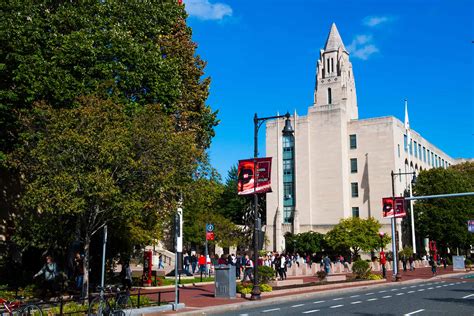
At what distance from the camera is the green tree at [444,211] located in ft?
242

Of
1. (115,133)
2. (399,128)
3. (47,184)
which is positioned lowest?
(47,184)

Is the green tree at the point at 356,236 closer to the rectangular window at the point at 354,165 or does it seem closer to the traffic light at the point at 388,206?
the rectangular window at the point at 354,165

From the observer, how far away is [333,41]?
8944 centimetres

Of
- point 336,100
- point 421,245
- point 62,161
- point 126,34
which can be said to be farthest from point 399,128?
point 62,161

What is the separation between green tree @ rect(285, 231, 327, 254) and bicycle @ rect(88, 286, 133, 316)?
57952mm

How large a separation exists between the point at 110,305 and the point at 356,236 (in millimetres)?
55593

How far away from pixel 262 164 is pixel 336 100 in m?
64.7

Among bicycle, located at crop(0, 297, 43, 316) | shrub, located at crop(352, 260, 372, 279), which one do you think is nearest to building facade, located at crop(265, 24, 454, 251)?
shrub, located at crop(352, 260, 372, 279)

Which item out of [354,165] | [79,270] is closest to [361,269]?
[79,270]

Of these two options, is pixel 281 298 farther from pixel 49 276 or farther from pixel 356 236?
pixel 356 236

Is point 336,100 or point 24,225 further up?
point 336,100

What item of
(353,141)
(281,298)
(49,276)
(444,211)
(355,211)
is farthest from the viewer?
(353,141)

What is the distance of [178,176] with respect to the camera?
2459 centimetres

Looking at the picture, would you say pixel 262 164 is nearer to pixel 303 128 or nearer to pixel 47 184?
pixel 47 184
